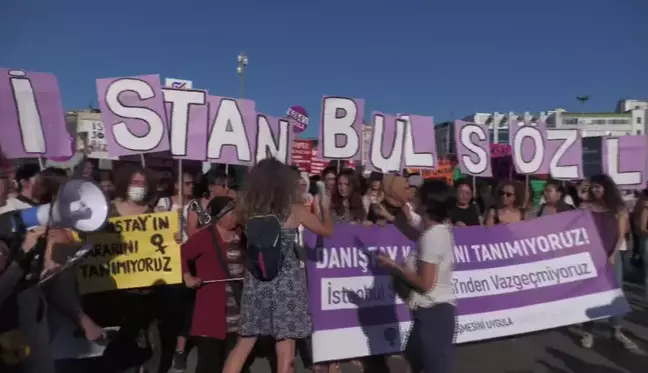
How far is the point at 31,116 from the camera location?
5.26 meters

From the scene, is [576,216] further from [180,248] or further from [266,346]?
[180,248]

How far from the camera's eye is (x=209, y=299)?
4102 millimetres

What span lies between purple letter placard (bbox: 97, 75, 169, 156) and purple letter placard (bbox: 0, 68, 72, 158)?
658 millimetres

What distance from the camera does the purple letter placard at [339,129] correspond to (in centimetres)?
769

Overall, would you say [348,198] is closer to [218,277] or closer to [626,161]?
[218,277]

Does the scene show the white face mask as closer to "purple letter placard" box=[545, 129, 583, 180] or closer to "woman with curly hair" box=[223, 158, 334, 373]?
"woman with curly hair" box=[223, 158, 334, 373]

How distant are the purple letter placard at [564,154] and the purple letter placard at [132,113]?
15.9ft

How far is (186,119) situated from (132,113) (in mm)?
710

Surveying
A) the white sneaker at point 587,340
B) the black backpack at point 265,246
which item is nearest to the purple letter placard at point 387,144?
the white sneaker at point 587,340

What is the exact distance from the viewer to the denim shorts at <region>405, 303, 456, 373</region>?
3.33m

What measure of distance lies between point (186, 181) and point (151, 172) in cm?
184

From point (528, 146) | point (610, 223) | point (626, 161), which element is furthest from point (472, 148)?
point (610, 223)

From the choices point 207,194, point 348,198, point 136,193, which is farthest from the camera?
point 348,198

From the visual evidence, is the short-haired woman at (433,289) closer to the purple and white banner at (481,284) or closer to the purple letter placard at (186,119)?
the purple and white banner at (481,284)
